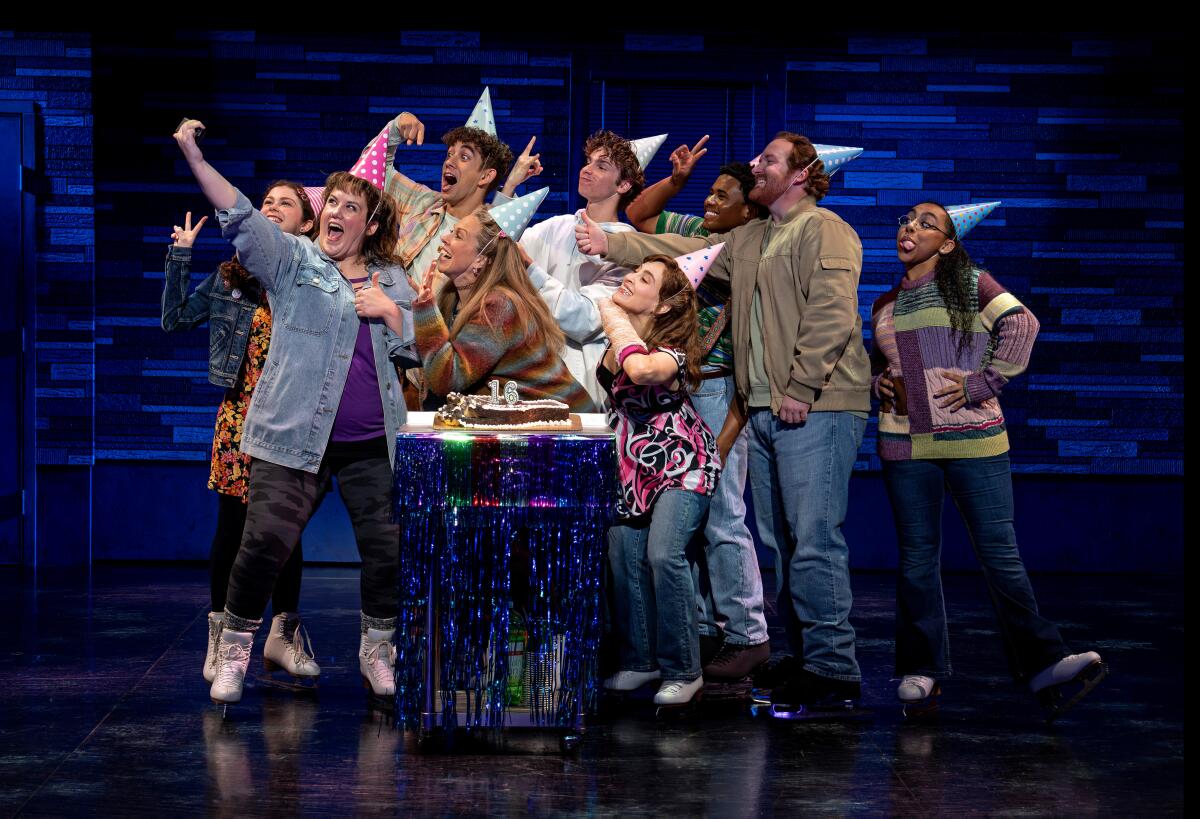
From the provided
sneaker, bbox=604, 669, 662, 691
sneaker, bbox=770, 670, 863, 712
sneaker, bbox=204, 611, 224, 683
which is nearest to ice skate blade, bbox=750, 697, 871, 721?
sneaker, bbox=770, 670, 863, 712

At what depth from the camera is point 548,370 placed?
408 cm

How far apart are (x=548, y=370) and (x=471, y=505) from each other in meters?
0.70

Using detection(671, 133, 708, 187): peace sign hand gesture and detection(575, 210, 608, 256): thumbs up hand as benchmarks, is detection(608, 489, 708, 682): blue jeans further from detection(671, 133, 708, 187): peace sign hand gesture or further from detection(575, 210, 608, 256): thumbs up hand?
detection(671, 133, 708, 187): peace sign hand gesture

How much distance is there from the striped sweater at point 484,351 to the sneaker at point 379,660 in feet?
2.45

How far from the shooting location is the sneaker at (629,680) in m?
4.14

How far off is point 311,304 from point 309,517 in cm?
61

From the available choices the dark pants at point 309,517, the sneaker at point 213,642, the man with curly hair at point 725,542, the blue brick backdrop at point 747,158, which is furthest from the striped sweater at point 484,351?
the blue brick backdrop at point 747,158

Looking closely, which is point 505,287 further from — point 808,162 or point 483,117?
point 483,117

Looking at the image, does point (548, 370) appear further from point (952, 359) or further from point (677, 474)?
point (952, 359)

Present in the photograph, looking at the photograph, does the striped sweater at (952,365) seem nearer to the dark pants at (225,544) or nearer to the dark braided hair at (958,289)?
the dark braided hair at (958,289)

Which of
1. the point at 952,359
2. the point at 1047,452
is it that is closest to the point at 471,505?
the point at 952,359

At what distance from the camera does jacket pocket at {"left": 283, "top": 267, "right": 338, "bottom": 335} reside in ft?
12.9

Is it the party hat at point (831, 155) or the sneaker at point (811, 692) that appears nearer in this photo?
the sneaker at point (811, 692)

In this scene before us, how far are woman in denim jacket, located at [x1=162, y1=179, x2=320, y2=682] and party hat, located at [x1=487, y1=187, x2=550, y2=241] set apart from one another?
73 centimetres
